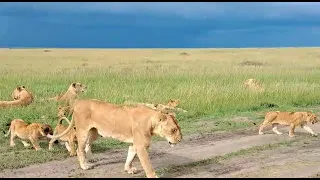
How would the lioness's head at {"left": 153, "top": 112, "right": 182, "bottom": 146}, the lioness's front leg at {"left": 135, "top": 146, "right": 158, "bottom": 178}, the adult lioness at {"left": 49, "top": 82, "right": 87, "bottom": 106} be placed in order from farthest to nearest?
1. the adult lioness at {"left": 49, "top": 82, "right": 87, "bottom": 106}
2. the lioness's front leg at {"left": 135, "top": 146, "right": 158, "bottom": 178}
3. the lioness's head at {"left": 153, "top": 112, "right": 182, "bottom": 146}

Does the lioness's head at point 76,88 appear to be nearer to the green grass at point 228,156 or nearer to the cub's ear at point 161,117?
the green grass at point 228,156

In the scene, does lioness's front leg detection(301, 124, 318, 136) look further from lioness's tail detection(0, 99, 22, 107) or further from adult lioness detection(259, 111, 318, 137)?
lioness's tail detection(0, 99, 22, 107)

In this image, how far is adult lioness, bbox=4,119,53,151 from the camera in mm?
9680

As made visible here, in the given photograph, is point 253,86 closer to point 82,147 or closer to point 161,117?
point 82,147

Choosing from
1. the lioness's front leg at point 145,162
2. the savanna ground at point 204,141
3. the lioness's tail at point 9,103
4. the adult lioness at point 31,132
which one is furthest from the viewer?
the lioness's tail at point 9,103

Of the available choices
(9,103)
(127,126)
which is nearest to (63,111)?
(9,103)

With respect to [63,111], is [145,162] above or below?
above

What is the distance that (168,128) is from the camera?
701 cm

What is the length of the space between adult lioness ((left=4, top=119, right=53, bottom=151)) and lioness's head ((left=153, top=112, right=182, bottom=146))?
10.5 feet

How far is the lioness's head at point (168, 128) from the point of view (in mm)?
7004

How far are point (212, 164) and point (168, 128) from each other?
1698mm

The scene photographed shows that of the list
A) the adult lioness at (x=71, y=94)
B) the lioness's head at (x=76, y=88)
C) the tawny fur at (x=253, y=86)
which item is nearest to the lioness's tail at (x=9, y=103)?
the adult lioness at (x=71, y=94)

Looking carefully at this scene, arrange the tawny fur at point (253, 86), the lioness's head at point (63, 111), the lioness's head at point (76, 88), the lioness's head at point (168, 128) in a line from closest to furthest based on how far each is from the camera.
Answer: the lioness's head at point (168, 128)
the lioness's head at point (63, 111)
the lioness's head at point (76, 88)
the tawny fur at point (253, 86)

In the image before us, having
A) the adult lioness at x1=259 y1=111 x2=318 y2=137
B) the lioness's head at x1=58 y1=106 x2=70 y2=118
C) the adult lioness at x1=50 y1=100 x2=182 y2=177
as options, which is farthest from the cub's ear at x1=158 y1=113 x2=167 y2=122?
the lioness's head at x1=58 y1=106 x2=70 y2=118
